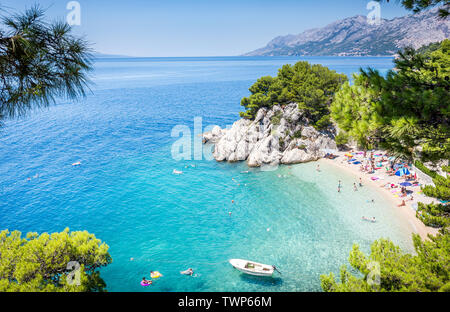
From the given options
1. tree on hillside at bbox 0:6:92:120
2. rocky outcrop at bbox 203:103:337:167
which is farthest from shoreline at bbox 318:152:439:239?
tree on hillside at bbox 0:6:92:120

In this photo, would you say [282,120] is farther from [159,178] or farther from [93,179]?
[93,179]

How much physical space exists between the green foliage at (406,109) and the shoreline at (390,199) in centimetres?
1938

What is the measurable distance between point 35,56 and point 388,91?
1033 centimetres

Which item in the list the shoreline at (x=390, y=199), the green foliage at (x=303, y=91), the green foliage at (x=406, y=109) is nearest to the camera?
the green foliage at (x=406, y=109)

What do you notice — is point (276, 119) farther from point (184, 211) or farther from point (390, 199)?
point (184, 211)

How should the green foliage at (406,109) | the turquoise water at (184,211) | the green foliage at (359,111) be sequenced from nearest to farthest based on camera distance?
the green foliage at (406,109) < the green foliage at (359,111) < the turquoise water at (184,211)

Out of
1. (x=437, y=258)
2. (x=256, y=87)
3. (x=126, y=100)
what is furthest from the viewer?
(x=126, y=100)

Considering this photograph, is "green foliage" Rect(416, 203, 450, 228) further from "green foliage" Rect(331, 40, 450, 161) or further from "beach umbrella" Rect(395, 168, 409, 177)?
"beach umbrella" Rect(395, 168, 409, 177)

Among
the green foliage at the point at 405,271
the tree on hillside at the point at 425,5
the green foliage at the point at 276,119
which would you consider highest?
the tree on hillside at the point at 425,5

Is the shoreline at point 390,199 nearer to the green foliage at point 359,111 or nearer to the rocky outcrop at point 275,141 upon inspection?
the rocky outcrop at point 275,141

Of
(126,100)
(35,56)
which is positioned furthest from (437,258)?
(126,100)

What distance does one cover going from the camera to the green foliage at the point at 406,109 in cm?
764

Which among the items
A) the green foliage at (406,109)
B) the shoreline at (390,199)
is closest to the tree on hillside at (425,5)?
the green foliage at (406,109)

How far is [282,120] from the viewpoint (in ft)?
142
